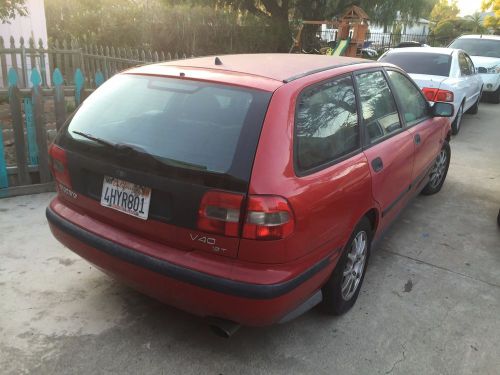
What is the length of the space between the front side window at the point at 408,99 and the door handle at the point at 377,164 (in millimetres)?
895

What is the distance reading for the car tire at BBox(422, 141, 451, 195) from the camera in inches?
206

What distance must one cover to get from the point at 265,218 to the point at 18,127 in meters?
3.51

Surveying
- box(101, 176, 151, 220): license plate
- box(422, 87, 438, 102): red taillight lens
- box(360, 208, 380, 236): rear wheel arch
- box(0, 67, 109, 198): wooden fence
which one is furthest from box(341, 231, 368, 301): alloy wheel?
box(422, 87, 438, 102): red taillight lens

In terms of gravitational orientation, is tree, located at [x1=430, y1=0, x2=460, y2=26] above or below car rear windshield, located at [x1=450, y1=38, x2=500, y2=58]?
above

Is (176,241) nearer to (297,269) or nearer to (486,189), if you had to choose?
(297,269)

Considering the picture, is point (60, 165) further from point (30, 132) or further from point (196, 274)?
point (30, 132)

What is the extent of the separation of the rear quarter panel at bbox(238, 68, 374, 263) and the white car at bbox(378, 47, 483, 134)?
560 cm

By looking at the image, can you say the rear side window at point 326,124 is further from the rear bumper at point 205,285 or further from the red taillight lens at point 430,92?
the red taillight lens at point 430,92

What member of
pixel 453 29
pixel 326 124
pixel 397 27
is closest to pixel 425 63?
pixel 326 124

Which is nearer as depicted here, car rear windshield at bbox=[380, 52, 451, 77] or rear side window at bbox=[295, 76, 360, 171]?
rear side window at bbox=[295, 76, 360, 171]

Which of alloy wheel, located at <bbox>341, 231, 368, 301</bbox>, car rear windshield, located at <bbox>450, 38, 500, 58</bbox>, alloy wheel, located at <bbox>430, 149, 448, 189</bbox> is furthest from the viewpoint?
car rear windshield, located at <bbox>450, 38, 500, 58</bbox>

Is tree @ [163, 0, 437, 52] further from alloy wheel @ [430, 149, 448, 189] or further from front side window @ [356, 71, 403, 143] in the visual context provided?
front side window @ [356, 71, 403, 143]

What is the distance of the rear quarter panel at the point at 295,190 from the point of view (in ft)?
7.18

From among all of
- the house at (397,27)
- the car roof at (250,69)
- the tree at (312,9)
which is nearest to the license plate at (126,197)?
the car roof at (250,69)
